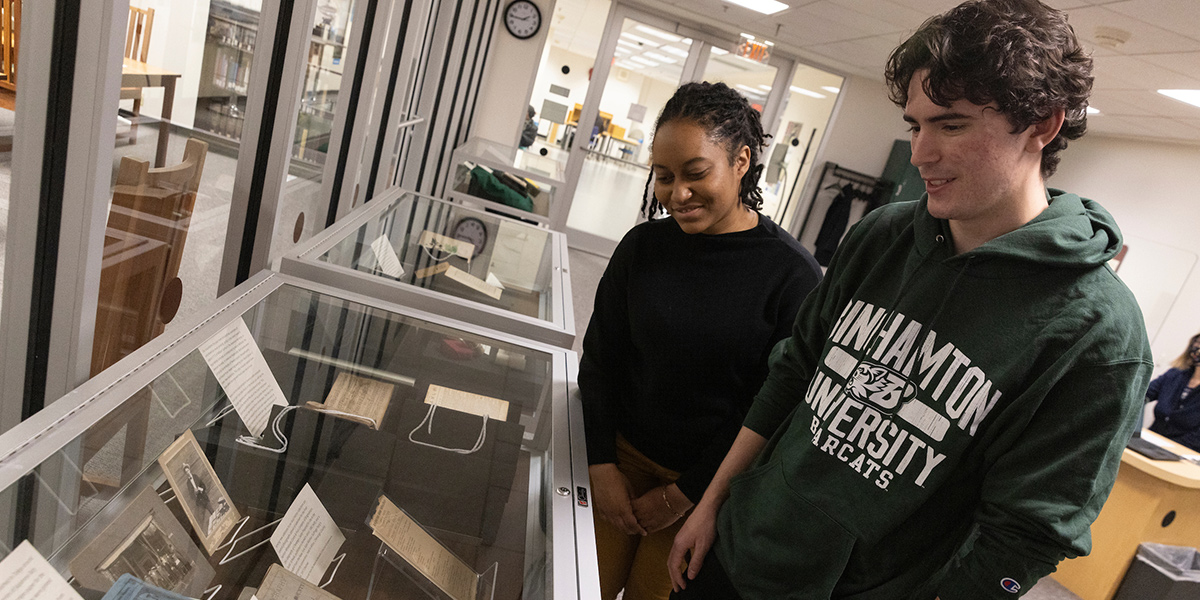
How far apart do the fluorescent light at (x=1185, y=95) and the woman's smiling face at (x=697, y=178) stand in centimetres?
483

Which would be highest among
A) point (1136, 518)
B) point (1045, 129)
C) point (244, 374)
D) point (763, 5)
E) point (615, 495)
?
point (763, 5)

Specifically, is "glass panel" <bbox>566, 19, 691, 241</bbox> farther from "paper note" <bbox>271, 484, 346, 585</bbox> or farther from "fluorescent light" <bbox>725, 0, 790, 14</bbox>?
"paper note" <bbox>271, 484, 346, 585</bbox>

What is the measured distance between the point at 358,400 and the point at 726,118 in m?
0.90

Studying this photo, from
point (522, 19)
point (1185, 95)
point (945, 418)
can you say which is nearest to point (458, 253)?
point (945, 418)

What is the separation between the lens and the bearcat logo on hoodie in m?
0.97

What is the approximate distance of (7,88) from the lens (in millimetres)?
877

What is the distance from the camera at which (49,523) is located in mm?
749

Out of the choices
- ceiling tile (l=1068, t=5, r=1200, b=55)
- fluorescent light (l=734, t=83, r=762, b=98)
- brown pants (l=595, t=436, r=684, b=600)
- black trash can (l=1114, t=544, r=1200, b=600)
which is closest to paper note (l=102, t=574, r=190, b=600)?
brown pants (l=595, t=436, r=684, b=600)

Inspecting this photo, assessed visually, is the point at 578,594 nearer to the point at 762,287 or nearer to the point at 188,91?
the point at 762,287

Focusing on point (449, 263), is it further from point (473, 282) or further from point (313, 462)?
point (313, 462)

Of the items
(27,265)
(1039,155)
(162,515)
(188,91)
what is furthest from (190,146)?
(1039,155)

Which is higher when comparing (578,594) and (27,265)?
(27,265)

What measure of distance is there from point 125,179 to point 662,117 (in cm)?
95

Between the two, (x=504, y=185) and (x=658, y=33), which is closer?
(x=504, y=185)
